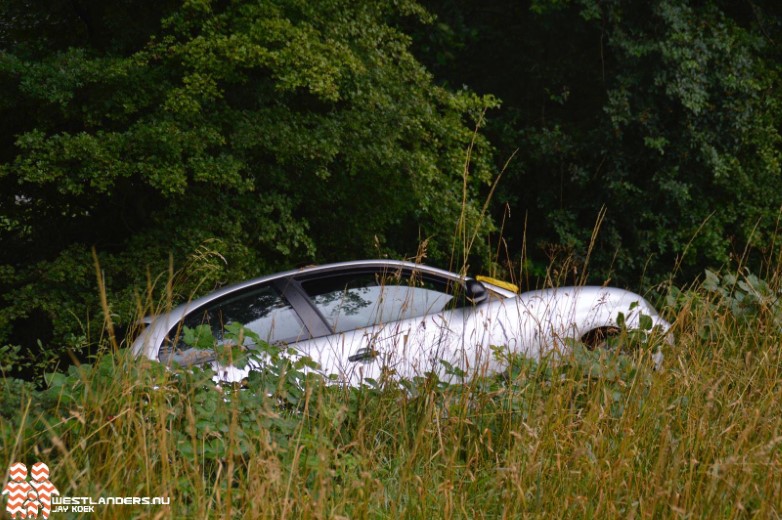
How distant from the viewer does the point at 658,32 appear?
441 inches

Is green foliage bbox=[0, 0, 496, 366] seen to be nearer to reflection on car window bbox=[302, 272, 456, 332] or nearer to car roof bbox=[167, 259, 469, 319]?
car roof bbox=[167, 259, 469, 319]

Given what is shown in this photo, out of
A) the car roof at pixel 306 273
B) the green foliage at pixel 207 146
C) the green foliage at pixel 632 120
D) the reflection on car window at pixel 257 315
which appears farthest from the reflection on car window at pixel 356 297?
the green foliage at pixel 632 120

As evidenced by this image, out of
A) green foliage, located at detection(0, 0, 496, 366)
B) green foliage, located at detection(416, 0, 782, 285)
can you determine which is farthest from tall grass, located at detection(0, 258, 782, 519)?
green foliage, located at detection(416, 0, 782, 285)

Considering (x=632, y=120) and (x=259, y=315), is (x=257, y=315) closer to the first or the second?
(x=259, y=315)

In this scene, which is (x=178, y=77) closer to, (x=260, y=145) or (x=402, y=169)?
(x=260, y=145)

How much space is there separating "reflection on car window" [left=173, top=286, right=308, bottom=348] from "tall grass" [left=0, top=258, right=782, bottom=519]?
5.66ft

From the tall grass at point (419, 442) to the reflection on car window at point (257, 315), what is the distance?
173 cm

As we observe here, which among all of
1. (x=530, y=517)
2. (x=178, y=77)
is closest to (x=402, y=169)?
(x=178, y=77)

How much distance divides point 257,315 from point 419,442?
2.47 meters

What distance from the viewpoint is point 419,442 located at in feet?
9.32

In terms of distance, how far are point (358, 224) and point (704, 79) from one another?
219 inches

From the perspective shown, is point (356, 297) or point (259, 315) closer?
point (259, 315)

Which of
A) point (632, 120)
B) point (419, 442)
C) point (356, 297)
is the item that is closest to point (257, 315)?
point (356, 297)

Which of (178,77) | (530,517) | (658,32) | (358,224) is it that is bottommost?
(530,517)
